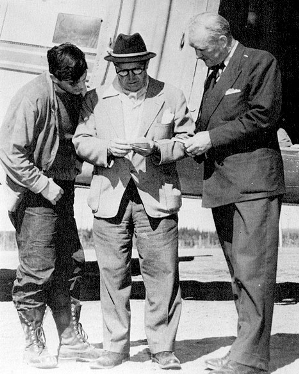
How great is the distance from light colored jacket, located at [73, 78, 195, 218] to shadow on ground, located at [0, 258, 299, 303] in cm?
250

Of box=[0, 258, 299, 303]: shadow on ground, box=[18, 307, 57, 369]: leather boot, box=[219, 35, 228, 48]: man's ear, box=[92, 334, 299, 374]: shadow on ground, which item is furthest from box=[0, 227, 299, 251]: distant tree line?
box=[219, 35, 228, 48]: man's ear

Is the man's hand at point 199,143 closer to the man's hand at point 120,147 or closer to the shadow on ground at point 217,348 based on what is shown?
the man's hand at point 120,147

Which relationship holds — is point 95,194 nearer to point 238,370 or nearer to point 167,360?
point 167,360

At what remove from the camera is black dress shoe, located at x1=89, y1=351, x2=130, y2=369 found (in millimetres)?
4176

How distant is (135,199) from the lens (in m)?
4.27

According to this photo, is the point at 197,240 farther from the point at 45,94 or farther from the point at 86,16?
the point at 45,94

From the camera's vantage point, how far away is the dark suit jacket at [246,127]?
4027 millimetres

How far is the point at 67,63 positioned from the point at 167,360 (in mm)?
1682

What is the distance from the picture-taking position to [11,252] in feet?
32.4

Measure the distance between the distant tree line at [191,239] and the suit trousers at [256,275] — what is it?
→ 5.69 metres

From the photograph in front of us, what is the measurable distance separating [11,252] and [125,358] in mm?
5807

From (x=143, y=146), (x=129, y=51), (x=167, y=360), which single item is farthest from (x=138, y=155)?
(x=167, y=360)

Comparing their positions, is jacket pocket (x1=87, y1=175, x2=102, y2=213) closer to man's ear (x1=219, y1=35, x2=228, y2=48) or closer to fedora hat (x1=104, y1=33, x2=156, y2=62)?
fedora hat (x1=104, y1=33, x2=156, y2=62)

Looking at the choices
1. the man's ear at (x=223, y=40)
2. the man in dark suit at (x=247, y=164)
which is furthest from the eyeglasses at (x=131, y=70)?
the man's ear at (x=223, y=40)
